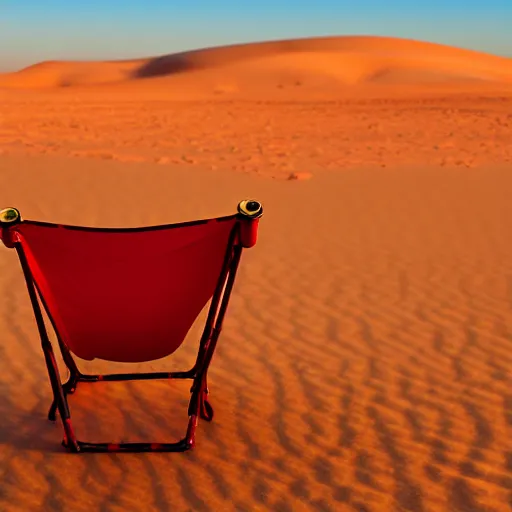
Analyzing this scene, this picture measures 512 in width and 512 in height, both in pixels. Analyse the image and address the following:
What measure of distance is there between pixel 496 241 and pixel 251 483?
558cm

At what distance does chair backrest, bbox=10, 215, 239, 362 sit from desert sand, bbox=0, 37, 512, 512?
52cm

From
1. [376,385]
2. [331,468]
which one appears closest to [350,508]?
[331,468]

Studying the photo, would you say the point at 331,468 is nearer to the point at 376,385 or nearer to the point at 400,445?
the point at 400,445

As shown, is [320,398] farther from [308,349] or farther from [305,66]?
[305,66]

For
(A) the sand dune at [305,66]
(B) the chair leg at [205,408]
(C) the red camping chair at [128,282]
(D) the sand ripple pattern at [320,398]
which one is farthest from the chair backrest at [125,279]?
(A) the sand dune at [305,66]

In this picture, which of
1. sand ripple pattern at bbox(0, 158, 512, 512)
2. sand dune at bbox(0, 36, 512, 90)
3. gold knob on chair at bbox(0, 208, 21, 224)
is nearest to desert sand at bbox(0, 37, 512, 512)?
sand ripple pattern at bbox(0, 158, 512, 512)

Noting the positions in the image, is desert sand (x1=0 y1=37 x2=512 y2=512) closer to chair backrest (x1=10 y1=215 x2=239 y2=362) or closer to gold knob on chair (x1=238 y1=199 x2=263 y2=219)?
chair backrest (x1=10 y1=215 x2=239 y2=362)

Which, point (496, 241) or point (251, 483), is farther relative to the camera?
point (496, 241)

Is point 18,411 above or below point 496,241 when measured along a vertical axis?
above

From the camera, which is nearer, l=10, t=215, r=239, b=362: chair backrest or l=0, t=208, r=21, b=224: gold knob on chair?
l=0, t=208, r=21, b=224: gold knob on chair

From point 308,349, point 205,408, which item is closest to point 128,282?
point 205,408

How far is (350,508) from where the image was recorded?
10.6 ft

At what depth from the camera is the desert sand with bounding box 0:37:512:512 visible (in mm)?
3404

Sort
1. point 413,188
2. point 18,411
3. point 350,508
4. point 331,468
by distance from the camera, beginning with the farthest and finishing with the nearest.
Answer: point 413,188, point 18,411, point 331,468, point 350,508
